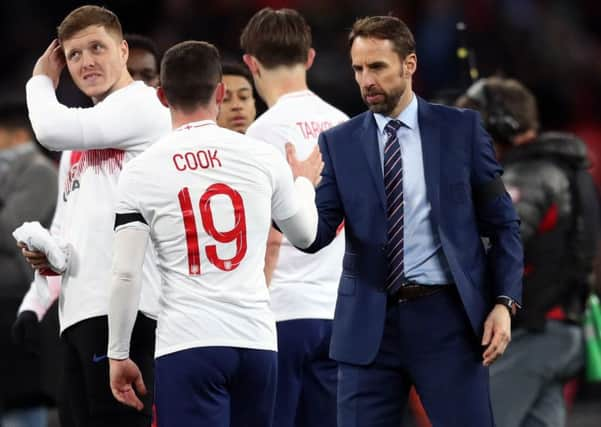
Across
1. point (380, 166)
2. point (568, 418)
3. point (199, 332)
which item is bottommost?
point (568, 418)

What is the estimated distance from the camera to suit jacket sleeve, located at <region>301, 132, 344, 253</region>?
509cm

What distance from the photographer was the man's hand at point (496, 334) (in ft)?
16.1

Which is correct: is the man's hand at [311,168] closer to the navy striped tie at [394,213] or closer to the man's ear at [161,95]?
the navy striped tie at [394,213]

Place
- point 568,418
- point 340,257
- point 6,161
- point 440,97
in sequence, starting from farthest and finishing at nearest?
point 568,418
point 6,161
point 440,97
point 340,257

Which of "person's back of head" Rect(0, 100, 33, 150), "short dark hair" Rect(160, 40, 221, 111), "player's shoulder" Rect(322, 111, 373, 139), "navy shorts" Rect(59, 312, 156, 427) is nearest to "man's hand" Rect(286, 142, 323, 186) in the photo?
"player's shoulder" Rect(322, 111, 373, 139)

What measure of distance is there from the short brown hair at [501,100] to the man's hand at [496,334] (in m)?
2.42

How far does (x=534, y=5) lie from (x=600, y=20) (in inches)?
31.4

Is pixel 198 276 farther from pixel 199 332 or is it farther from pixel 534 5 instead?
pixel 534 5

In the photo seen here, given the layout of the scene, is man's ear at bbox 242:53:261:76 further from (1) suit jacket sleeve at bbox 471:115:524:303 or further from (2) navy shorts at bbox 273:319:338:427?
(1) suit jacket sleeve at bbox 471:115:524:303

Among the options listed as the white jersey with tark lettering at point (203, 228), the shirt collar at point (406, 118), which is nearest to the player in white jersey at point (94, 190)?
the white jersey with tark lettering at point (203, 228)

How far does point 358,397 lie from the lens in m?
5.04

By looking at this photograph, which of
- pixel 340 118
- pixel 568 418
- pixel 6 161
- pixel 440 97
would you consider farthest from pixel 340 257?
pixel 568 418

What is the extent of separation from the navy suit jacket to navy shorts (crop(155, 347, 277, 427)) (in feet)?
1.63

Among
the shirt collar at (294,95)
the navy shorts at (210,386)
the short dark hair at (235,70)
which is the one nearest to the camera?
the navy shorts at (210,386)
